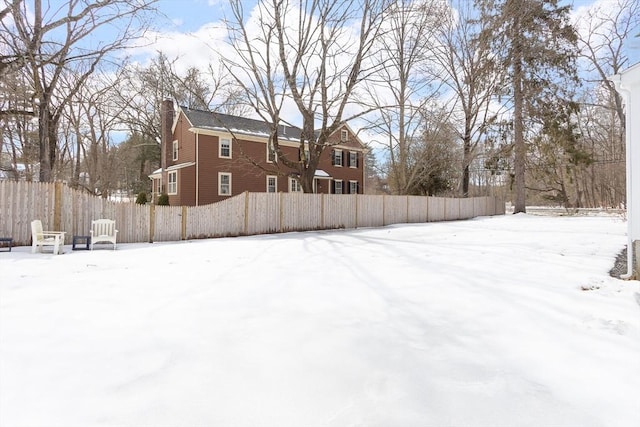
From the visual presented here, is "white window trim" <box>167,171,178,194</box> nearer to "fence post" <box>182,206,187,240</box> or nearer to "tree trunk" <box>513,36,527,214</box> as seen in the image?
"fence post" <box>182,206,187,240</box>

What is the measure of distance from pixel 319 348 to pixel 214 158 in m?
19.9

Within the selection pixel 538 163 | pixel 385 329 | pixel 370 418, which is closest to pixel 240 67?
pixel 385 329

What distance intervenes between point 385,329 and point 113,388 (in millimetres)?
2094

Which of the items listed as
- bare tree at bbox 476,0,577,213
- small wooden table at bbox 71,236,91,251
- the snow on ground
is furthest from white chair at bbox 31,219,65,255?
bare tree at bbox 476,0,577,213

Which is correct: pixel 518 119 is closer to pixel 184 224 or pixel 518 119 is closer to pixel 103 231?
pixel 184 224

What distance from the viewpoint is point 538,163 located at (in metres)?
24.0

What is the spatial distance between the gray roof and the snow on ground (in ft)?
54.0

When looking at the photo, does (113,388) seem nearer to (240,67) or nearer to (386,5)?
(240,67)

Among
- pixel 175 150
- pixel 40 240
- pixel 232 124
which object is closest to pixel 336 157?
pixel 232 124

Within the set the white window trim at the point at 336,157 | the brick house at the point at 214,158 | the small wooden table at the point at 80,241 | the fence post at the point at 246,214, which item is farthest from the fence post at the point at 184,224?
the white window trim at the point at 336,157

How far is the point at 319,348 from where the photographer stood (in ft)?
8.91

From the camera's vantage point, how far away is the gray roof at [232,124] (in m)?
21.0

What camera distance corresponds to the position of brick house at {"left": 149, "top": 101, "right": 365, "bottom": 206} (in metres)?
20.6

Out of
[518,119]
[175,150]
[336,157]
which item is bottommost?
[175,150]
